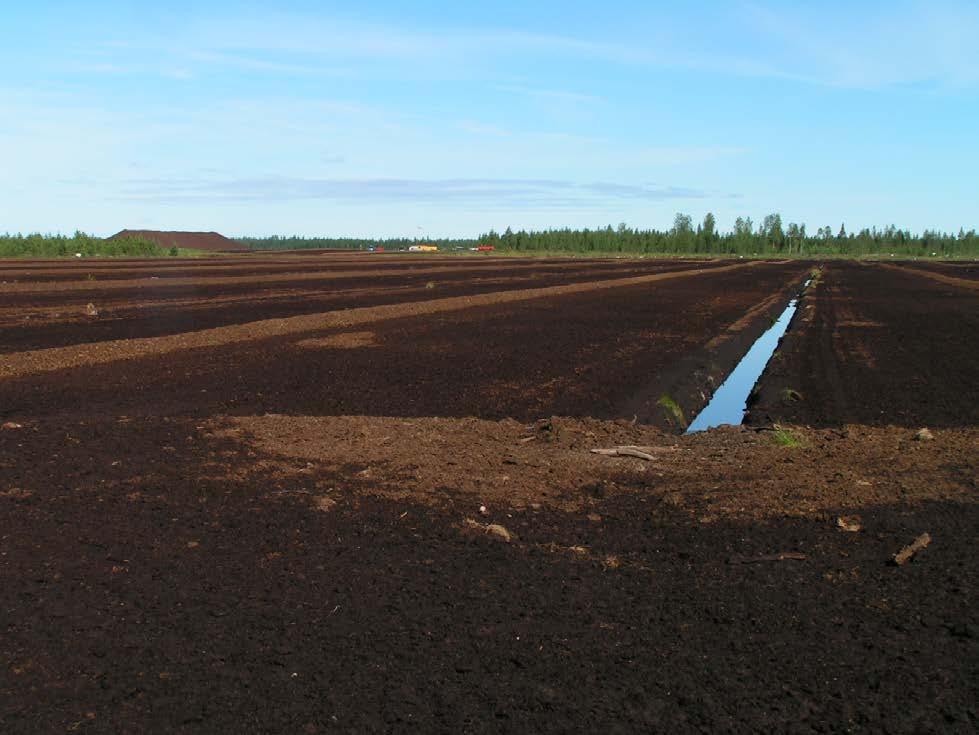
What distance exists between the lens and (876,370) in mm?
17906

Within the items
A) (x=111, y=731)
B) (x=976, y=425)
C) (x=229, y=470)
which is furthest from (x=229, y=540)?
(x=976, y=425)

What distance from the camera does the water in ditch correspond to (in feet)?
50.5

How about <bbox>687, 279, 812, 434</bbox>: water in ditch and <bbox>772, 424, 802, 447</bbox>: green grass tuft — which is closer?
<bbox>772, 424, 802, 447</bbox>: green grass tuft

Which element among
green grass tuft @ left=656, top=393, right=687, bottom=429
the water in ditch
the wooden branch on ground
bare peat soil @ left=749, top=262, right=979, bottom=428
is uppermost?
the wooden branch on ground

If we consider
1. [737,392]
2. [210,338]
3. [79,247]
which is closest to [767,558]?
[737,392]

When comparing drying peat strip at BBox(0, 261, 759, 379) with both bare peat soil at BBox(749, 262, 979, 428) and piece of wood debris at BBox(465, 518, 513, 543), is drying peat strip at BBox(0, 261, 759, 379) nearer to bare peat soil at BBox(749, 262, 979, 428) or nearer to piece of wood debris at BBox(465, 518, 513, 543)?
piece of wood debris at BBox(465, 518, 513, 543)

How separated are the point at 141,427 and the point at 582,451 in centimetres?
568

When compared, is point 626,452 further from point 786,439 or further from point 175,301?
point 175,301

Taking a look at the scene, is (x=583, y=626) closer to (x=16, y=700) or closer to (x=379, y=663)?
(x=379, y=663)

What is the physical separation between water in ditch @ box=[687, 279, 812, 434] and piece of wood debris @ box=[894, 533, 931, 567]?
17.4ft

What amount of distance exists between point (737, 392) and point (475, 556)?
12.8 metres

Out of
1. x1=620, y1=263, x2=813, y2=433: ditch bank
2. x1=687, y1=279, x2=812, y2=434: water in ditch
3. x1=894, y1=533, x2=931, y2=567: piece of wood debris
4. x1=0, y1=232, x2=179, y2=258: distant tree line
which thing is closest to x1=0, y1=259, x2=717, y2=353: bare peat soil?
x1=620, y1=263, x2=813, y2=433: ditch bank

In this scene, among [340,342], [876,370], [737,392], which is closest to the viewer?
[876,370]

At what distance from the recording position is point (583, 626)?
559 cm
